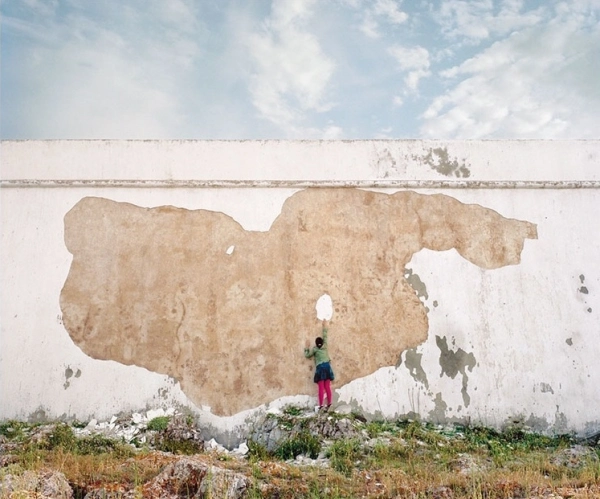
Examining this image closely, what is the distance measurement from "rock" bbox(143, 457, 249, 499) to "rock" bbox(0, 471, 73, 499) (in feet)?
2.13

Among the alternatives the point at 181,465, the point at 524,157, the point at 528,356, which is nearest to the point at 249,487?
the point at 181,465

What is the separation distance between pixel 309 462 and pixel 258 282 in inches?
111

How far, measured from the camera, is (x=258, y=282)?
7492 mm

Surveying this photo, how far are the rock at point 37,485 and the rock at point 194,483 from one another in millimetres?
649

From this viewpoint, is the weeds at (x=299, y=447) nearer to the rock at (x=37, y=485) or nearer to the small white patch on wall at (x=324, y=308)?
the small white patch on wall at (x=324, y=308)

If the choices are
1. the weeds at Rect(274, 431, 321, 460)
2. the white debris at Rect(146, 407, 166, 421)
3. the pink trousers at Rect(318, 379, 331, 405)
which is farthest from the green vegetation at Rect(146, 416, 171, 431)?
the pink trousers at Rect(318, 379, 331, 405)

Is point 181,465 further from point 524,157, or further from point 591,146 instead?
point 591,146

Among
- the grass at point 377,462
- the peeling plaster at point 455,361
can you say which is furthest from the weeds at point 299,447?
the peeling plaster at point 455,361

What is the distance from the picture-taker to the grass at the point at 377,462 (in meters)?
4.29

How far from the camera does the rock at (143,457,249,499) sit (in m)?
4.08

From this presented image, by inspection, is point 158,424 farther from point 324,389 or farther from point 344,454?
point 344,454

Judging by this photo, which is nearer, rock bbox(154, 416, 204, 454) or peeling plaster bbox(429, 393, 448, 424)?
rock bbox(154, 416, 204, 454)

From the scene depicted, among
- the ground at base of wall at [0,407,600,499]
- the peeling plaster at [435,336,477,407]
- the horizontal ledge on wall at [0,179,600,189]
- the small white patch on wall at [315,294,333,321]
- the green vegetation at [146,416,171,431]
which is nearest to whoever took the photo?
the ground at base of wall at [0,407,600,499]

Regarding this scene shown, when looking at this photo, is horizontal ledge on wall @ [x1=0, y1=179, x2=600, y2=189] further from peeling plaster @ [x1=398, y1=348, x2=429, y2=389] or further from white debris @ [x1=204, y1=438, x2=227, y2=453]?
white debris @ [x1=204, y1=438, x2=227, y2=453]
